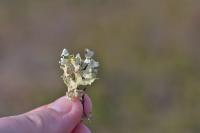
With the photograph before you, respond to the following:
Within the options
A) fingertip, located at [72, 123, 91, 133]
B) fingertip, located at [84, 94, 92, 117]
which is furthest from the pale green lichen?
fingertip, located at [72, 123, 91, 133]

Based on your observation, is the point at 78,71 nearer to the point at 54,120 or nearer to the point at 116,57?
the point at 54,120

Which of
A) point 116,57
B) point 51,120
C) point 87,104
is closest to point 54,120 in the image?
point 51,120

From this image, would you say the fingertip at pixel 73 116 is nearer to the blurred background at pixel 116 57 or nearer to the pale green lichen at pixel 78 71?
the pale green lichen at pixel 78 71

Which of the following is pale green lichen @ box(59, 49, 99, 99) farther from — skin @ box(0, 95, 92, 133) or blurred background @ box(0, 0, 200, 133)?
blurred background @ box(0, 0, 200, 133)

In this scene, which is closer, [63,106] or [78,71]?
[78,71]

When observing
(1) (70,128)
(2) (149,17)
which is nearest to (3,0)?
(2) (149,17)

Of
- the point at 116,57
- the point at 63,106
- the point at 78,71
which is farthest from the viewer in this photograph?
the point at 116,57

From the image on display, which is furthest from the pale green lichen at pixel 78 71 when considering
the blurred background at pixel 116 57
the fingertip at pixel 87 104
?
the blurred background at pixel 116 57
